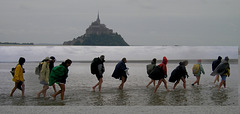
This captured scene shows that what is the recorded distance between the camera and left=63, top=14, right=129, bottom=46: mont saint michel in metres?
122

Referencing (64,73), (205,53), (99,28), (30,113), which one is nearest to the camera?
(30,113)

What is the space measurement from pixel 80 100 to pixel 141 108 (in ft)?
8.30

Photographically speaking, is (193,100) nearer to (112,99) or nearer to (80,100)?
(112,99)

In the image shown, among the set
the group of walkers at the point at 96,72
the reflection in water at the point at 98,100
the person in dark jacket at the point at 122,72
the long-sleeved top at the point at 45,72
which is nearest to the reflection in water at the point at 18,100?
the group of walkers at the point at 96,72

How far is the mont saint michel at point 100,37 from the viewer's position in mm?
122213

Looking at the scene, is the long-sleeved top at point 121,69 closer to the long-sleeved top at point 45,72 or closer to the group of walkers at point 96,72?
the group of walkers at point 96,72

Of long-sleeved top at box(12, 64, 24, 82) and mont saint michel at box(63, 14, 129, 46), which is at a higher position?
mont saint michel at box(63, 14, 129, 46)

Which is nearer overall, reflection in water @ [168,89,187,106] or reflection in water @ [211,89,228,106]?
reflection in water @ [168,89,187,106]

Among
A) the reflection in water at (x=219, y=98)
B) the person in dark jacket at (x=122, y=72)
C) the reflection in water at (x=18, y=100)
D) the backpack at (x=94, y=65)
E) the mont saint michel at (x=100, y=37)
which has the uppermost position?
the mont saint michel at (x=100, y=37)

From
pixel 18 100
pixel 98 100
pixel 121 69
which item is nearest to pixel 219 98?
pixel 98 100

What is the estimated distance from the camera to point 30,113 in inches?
283

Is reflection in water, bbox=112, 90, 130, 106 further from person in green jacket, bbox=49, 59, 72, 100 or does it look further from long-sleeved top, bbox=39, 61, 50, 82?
long-sleeved top, bbox=39, 61, 50, 82

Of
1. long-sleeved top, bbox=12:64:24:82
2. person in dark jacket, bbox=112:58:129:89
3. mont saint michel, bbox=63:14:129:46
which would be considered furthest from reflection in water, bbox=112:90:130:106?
mont saint michel, bbox=63:14:129:46

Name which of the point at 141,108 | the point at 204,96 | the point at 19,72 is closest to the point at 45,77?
the point at 19,72
